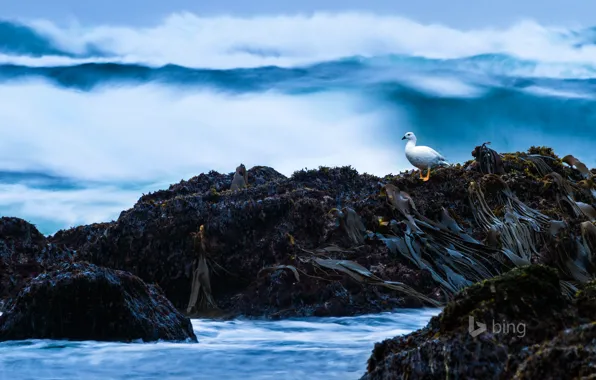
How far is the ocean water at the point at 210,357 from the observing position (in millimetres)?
4516

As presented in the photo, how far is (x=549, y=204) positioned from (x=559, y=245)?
61.9 inches

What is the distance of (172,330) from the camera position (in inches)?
207

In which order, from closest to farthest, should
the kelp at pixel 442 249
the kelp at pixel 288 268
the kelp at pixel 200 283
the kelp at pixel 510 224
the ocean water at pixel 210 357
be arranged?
the ocean water at pixel 210 357 → the kelp at pixel 288 268 → the kelp at pixel 200 283 → the kelp at pixel 442 249 → the kelp at pixel 510 224

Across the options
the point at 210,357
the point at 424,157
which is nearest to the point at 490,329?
the point at 210,357

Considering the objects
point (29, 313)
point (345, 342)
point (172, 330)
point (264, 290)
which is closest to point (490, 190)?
point (264, 290)

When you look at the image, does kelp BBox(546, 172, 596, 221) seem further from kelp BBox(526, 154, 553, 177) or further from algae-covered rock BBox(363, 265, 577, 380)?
algae-covered rock BBox(363, 265, 577, 380)

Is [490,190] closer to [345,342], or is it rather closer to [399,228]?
[399,228]

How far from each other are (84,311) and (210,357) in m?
0.94

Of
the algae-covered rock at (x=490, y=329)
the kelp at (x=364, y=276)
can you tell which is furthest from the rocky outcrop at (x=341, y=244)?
the algae-covered rock at (x=490, y=329)

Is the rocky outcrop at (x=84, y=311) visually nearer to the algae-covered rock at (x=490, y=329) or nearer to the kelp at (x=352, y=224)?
the algae-covered rock at (x=490, y=329)

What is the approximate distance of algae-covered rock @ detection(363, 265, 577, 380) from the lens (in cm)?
277

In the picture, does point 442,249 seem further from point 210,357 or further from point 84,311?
point 84,311

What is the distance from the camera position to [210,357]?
4.91m

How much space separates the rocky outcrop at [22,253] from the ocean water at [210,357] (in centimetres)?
290
